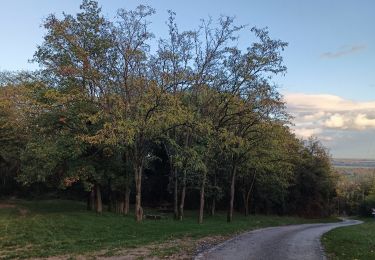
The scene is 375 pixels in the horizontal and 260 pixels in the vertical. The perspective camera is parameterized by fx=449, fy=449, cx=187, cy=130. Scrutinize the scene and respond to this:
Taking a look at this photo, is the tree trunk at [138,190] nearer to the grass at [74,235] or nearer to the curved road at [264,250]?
the grass at [74,235]

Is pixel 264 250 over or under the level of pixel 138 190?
under

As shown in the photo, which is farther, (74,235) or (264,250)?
(74,235)

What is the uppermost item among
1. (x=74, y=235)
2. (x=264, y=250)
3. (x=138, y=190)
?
(x=138, y=190)

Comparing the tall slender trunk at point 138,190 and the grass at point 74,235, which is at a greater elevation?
the tall slender trunk at point 138,190

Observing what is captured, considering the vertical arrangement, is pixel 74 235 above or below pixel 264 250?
below

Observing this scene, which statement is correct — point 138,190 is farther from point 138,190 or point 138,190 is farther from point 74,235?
point 74,235

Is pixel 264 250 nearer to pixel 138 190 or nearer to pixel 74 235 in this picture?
pixel 74 235

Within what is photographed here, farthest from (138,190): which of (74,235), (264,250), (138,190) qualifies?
(264,250)

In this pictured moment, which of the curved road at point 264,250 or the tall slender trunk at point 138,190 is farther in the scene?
the tall slender trunk at point 138,190

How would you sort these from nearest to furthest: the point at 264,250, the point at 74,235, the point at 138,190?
1. the point at 264,250
2. the point at 74,235
3. the point at 138,190

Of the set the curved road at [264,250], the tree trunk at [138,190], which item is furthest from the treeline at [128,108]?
the curved road at [264,250]

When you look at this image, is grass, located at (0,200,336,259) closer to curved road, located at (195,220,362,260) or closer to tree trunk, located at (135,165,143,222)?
tree trunk, located at (135,165,143,222)

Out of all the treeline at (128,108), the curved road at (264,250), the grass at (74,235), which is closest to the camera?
the curved road at (264,250)

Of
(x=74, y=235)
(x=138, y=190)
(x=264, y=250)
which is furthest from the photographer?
(x=138, y=190)
